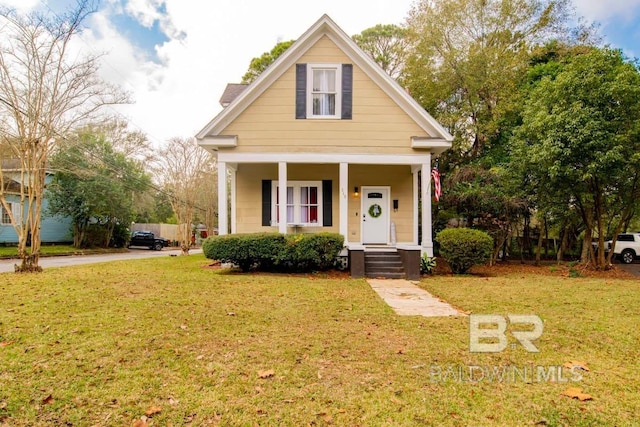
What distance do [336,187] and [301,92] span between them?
3.38 metres

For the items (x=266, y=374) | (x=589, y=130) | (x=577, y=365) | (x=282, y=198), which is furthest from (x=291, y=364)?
(x=589, y=130)

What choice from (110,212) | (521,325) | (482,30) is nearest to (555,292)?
(521,325)

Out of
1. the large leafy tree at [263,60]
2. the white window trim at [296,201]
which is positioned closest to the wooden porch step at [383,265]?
the white window trim at [296,201]

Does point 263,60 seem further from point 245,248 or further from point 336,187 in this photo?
point 245,248

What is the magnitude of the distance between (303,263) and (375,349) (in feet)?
21.5

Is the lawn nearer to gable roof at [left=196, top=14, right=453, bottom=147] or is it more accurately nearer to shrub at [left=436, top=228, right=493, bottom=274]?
shrub at [left=436, top=228, right=493, bottom=274]

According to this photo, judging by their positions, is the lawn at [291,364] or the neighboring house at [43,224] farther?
the neighboring house at [43,224]

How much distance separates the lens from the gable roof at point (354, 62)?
11406 millimetres

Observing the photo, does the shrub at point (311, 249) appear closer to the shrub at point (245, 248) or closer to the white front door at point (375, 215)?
the shrub at point (245, 248)

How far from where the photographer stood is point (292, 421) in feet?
8.66

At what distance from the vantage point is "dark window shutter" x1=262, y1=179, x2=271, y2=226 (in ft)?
41.1

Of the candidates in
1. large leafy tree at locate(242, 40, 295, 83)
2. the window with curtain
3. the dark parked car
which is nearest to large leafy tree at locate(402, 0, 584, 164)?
the window with curtain

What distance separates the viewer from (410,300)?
7.02 metres

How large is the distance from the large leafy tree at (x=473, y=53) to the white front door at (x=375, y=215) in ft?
18.0
